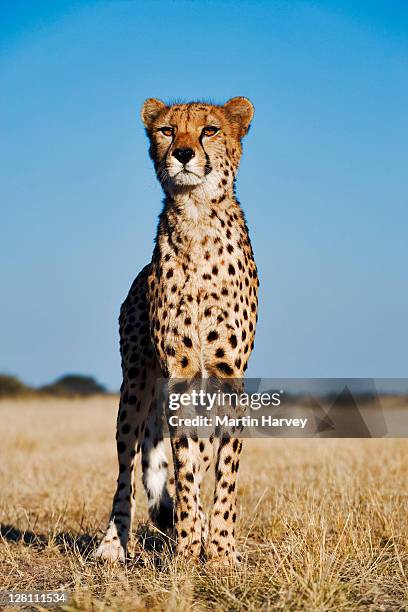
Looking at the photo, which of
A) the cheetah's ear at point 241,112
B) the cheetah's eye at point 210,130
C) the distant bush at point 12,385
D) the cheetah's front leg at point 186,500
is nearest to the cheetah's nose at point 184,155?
the cheetah's eye at point 210,130

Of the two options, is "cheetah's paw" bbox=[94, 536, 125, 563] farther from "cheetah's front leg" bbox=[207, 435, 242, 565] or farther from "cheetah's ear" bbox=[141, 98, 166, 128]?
"cheetah's ear" bbox=[141, 98, 166, 128]

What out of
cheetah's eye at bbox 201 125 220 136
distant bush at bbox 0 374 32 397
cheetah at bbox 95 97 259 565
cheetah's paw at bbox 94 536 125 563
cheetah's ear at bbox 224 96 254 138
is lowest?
cheetah's paw at bbox 94 536 125 563

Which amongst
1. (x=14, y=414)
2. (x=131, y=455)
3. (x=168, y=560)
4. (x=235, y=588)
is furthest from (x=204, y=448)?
(x=14, y=414)

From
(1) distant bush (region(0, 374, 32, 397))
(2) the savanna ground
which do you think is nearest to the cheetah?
(2) the savanna ground

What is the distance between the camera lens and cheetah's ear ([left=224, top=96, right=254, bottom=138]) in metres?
3.75

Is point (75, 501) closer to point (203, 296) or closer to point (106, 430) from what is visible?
point (203, 296)

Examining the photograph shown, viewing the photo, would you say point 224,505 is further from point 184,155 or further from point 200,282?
point 184,155

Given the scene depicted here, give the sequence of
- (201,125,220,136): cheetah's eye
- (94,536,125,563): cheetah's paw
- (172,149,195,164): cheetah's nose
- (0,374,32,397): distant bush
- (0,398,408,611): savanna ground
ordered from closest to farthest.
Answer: (0,398,408,611): savanna ground, (172,149,195,164): cheetah's nose, (201,125,220,136): cheetah's eye, (94,536,125,563): cheetah's paw, (0,374,32,397): distant bush

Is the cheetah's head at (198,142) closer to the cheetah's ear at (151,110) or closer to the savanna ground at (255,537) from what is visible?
the cheetah's ear at (151,110)

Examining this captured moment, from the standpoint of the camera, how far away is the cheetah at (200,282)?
3.44 meters

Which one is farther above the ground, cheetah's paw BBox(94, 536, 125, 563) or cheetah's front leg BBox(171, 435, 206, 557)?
cheetah's front leg BBox(171, 435, 206, 557)

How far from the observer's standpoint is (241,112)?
149 inches

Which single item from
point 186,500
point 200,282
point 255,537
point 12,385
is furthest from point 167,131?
point 12,385

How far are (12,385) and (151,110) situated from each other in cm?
2046
